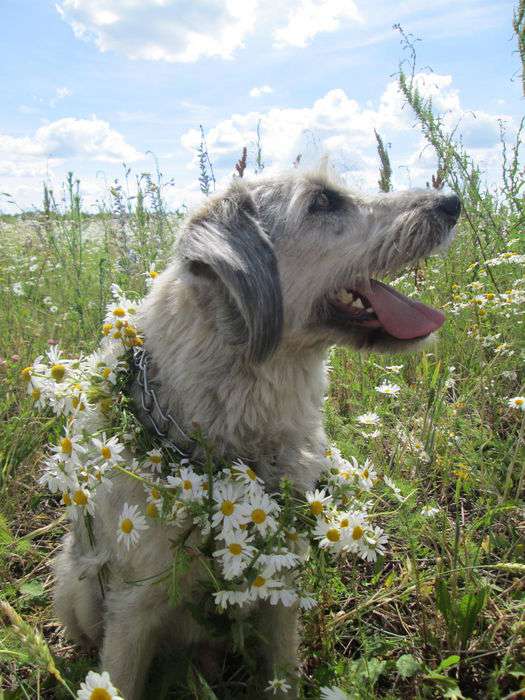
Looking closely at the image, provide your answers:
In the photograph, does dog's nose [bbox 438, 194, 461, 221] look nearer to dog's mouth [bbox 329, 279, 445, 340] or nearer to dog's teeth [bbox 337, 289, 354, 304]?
dog's mouth [bbox 329, 279, 445, 340]

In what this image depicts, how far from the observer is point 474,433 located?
2.49m

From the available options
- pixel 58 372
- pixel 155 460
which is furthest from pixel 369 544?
pixel 58 372

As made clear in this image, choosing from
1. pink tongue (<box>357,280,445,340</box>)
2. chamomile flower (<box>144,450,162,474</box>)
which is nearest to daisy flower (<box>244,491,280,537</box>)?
chamomile flower (<box>144,450,162,474</box>)

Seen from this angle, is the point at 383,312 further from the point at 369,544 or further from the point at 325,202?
the point at 369,544

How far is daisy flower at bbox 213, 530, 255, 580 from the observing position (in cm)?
141

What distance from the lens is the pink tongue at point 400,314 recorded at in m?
2.12

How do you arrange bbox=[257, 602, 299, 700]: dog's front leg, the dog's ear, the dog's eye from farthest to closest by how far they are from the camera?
the dog's eye < bbox=[257, 602, 299, 700]: dog's front leg < the dog's ear

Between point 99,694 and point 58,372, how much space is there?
96 centimetres

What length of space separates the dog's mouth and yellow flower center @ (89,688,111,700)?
1.41 meters

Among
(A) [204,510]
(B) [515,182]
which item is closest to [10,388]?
(A) [204,510]

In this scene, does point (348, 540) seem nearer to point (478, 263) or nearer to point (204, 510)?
point (204, 510)

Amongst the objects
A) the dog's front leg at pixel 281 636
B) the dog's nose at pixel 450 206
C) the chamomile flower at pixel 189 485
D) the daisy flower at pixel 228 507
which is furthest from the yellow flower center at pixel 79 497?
the dog's nose at pixel 450 206

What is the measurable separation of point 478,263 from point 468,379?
1098mm

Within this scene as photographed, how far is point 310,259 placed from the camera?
2096mm
